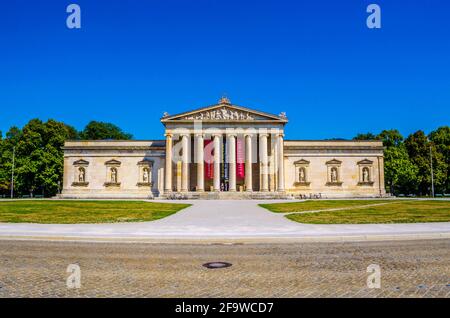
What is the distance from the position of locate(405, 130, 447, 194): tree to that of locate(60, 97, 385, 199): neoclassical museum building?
15.0 meters

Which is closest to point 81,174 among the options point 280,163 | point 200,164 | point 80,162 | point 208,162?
point 80,162

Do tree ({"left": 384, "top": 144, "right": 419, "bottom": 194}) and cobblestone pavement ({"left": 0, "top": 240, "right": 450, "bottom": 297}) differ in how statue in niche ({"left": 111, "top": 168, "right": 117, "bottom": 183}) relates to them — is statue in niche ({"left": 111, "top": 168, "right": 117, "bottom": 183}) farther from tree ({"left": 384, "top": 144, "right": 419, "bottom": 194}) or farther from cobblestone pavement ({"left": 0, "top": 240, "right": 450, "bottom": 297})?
tree ({"left": 384, "top": 144, "right": 419, "bottom": 194})

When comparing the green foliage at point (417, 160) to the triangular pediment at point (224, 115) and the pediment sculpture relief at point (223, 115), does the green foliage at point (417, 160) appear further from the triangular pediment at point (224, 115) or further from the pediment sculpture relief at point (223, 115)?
the pediment sculpture relief at point (223, 115)

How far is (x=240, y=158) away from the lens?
218 feet

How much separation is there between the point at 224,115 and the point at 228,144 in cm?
585

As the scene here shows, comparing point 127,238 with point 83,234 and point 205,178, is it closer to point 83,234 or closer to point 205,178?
point 83,234

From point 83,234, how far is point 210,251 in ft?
23.1

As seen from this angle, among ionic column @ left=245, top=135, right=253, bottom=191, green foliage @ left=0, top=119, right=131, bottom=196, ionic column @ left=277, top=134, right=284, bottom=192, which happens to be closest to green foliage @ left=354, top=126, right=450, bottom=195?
ionic column @ left=277, top=134, right=284, bottom=192

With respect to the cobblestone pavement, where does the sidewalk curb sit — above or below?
below

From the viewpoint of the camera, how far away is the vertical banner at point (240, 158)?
66500 millimetres

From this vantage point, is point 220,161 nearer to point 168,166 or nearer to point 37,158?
point 168,166

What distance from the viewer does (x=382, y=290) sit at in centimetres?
680

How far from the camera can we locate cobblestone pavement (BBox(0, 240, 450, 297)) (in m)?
6.82

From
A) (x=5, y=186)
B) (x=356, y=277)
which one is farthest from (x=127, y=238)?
(x=5, y=186)
